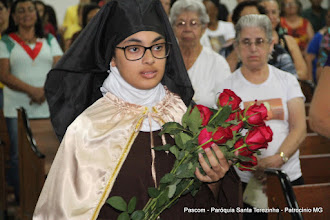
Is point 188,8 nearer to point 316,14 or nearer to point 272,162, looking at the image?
point 272,162

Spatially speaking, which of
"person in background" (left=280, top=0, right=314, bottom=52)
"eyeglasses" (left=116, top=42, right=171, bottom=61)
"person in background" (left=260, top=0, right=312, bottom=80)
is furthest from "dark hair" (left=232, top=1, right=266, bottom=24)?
"eyeglasses" (left=116, top=42, right=171, bottom=61)

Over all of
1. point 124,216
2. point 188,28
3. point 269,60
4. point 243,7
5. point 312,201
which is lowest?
point 312,201

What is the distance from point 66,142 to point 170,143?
0.49 m

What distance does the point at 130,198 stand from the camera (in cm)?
280

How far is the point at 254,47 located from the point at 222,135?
91.7 inches

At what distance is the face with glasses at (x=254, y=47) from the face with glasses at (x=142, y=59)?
195 cm

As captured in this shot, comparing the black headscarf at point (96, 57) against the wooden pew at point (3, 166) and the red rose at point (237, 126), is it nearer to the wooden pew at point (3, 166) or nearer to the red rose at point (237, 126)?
the red rose at point (237, 126)

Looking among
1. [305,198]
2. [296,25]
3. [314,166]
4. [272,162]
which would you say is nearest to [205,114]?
[305,198]

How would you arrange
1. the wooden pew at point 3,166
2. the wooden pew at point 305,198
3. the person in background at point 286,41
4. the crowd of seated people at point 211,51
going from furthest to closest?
1. the wooden pew at point 3,166
2. the person in background at point 286,41
3. the crowd of seated people at point 211,51
4. the wooden pew at point 305,198

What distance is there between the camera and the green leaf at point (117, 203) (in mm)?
2598

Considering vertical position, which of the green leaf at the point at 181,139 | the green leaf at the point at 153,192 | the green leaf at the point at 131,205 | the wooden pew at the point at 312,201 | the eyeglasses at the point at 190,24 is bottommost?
the wooden pew at the point at 312,201

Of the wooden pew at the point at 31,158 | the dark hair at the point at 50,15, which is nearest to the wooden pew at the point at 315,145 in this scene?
the wooden pew at the point at 31,158

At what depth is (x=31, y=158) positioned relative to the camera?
604 cm

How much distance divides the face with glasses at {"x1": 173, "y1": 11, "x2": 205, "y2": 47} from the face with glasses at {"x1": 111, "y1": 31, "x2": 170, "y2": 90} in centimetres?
265
